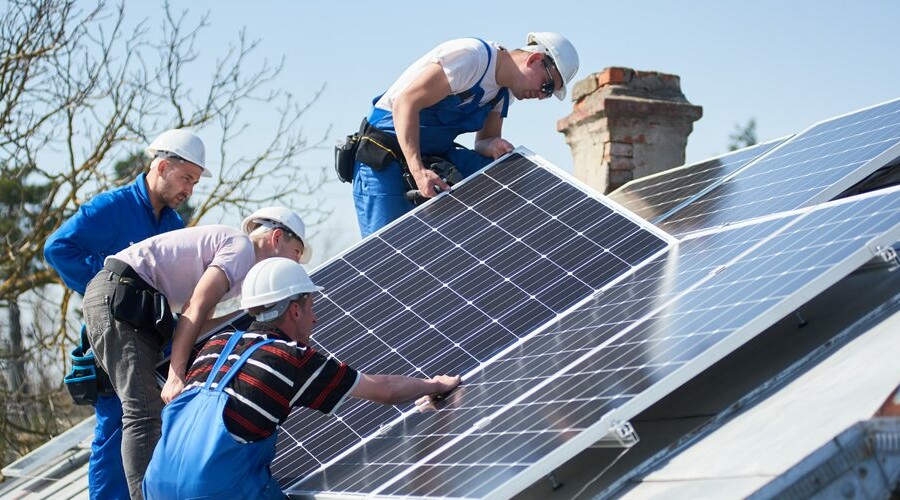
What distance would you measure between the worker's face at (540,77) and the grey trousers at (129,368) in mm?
2924

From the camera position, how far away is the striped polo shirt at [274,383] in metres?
5.14

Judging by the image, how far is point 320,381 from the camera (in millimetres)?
5250

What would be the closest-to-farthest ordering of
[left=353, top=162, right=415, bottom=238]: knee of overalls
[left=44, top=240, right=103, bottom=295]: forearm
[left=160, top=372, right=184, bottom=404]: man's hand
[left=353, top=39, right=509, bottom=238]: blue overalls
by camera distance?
[left=160, top=372, right=184, bottom=404]: man's hand, [left=44, top=240, right=103, bottom=295]: forearm, [left=353, top=39, right=509, bottom=238]: blue overalls, [left=353, top=162, right=415, bottom=238]: knee of overalls

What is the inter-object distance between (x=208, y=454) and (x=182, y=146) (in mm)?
2249

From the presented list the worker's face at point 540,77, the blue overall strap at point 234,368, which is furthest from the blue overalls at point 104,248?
the worker's face at point 540,77

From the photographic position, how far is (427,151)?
8.09 meters

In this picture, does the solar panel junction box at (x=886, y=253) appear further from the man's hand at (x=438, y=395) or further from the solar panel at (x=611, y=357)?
the man's hand at (x=438, y=395)

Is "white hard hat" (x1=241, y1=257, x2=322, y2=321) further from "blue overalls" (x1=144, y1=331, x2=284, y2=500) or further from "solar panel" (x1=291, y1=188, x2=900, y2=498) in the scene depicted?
"solar panel" (x1=291, y1=188, x2=900, y2=498)

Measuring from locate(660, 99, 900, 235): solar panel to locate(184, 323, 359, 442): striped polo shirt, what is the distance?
2.47 metres

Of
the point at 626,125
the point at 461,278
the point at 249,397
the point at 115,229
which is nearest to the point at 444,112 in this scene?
the point at 461,278

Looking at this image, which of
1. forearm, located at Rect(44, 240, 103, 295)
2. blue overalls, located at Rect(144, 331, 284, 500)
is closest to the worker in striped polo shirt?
blue overalls, located at Rect(144, 331, 284, 500)

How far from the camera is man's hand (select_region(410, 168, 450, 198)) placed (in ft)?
24.8

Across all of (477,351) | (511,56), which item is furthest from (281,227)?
(511,56)

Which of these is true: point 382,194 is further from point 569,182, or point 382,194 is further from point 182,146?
point 182,146
